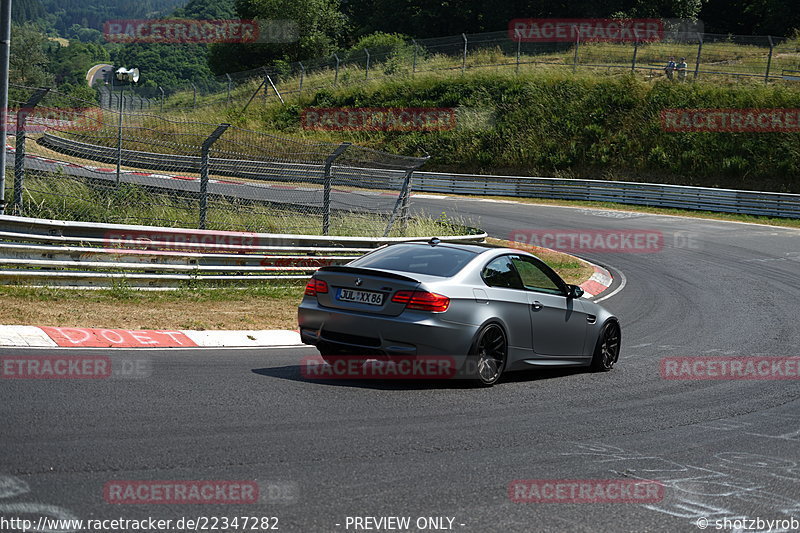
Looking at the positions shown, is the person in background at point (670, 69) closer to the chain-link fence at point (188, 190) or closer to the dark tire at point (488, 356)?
the chain-link fence at point (188, 190)

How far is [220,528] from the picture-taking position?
14.7 ft

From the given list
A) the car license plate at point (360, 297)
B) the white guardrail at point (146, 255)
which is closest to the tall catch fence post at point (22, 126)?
the white guardrail at point (146, 255)

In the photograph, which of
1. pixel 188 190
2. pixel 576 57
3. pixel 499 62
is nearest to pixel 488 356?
pixel 188 190

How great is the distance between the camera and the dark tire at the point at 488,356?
8.21 m

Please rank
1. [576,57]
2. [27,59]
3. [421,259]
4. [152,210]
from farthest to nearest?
[27,59] → [576,57] → [152,210] → [421,259]

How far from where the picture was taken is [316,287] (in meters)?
8.59

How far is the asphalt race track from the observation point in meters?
4.95

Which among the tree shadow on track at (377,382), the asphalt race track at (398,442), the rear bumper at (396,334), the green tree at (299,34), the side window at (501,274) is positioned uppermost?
the green tree at (299,34)

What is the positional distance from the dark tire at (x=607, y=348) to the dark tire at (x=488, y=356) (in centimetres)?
182

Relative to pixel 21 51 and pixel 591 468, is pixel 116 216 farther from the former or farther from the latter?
pixel 21 51

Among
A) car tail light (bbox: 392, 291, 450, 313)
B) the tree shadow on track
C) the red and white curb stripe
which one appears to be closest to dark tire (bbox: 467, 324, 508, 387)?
the tree shadow on track

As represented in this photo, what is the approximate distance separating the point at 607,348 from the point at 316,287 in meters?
3.60

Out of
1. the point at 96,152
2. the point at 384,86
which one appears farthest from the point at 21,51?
the point at 96,152

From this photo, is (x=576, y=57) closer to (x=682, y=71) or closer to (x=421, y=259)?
(x=682, y=71)
